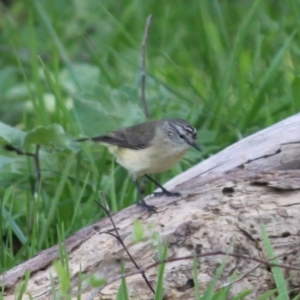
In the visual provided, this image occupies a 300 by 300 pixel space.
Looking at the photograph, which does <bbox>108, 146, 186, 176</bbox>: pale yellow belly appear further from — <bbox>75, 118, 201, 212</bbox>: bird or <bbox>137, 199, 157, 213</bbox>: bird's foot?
<bbox>137, 199, 157, 213</bbox>: bird's foot

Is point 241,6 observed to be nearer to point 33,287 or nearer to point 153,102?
point 153,102

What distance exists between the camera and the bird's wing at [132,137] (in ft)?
14.0

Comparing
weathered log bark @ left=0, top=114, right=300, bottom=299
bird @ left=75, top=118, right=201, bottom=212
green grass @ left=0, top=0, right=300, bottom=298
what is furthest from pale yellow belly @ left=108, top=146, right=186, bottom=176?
weathered log bark @ left=0, top=114, right=300, bottom=299

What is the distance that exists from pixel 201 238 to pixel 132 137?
4.65 feet

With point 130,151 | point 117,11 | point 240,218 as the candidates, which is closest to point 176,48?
point 117,11

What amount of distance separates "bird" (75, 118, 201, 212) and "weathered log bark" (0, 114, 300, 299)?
75cm

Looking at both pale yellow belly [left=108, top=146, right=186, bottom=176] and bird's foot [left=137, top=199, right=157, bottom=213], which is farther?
pale yellow belly [left=108, top=146, right=186, bottom=176]

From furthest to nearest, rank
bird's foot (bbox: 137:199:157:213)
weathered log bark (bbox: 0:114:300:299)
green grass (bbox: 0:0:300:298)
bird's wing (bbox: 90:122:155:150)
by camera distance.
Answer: bird's wing (bbox: 90:122:155:150), green grass (bbox: 0:0:300:298), bird's foot (bbox: 137:199:157:213), weathered log bark (bbox: 0:114:300:299)

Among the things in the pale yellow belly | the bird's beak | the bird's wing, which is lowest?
the bird's beak

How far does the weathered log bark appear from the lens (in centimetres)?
291

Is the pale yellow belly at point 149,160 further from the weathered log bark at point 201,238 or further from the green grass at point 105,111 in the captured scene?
the weathered log bark at point 201,238

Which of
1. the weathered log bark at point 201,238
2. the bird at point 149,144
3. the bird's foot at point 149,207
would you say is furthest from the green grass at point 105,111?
the bird's foot at point 149,207

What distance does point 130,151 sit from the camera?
426cm

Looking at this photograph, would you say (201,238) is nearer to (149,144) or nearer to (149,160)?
(149,160)
